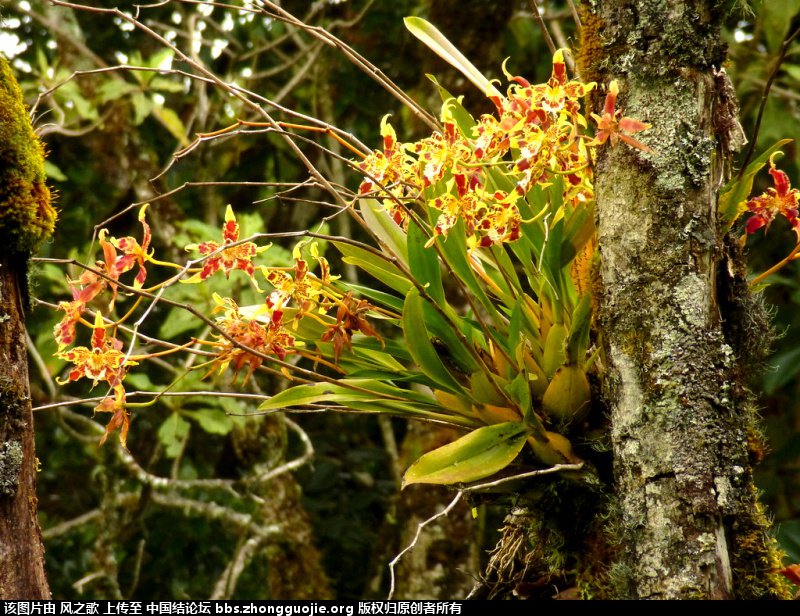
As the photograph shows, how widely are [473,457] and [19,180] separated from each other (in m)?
0.80

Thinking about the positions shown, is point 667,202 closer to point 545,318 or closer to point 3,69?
point 545,318

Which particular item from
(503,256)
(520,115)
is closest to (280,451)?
(503,256)

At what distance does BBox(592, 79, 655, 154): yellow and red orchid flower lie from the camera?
1.11m

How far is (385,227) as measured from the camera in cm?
156

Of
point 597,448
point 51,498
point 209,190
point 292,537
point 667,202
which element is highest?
point 667,202

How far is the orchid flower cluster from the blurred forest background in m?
1.24

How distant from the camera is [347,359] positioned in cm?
150

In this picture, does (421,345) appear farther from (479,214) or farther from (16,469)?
(16,469)

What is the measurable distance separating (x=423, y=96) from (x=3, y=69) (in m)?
1.88

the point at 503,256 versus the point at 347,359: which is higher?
the point at 503,256

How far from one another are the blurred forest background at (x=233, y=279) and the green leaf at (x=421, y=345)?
1.38 meters

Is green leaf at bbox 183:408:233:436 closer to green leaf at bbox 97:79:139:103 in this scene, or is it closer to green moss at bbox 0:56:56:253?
green leaf at bbox 97:79:139:103

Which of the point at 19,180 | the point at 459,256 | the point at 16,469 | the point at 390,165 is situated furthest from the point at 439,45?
the point at 16,469

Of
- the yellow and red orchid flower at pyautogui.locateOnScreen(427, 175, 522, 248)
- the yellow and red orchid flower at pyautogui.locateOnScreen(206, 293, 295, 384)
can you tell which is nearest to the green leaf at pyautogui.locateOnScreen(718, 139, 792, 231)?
the yellow and red orchid flower at pyautogui.locateOnScreen(427, 175, 522, 248)
